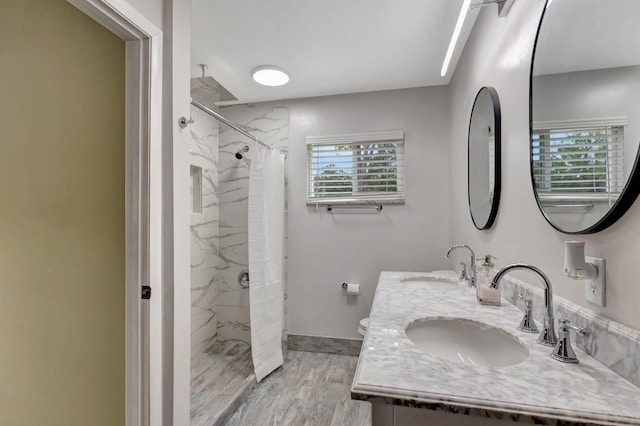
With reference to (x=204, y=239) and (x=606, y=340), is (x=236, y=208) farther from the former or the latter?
(x=606, y=340)

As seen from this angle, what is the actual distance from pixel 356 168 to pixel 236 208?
125 cm

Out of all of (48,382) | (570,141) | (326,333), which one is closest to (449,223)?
(326,333)

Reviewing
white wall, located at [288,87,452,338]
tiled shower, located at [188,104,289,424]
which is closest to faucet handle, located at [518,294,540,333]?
white wall, located at [288,87,452,338]

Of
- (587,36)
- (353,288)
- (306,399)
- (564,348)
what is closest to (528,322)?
(564,348)

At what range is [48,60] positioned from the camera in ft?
4.77

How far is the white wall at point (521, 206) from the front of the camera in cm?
72

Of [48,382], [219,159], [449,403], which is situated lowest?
[48,382]

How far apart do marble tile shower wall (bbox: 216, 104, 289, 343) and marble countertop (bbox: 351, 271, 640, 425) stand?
2298 millimetres

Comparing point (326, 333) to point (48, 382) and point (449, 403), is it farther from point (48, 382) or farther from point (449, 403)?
point (449, 403)

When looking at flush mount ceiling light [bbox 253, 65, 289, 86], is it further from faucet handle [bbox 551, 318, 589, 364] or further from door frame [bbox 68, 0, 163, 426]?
faucet handle [bbox 551, 318, 589, 364]

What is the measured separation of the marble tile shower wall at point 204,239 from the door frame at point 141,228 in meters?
1.44

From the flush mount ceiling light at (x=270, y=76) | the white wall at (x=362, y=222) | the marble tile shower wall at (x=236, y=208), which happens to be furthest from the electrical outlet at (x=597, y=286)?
the marble tile shower wall at (x=236, y=208)

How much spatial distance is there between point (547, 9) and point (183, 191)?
60.3 inches

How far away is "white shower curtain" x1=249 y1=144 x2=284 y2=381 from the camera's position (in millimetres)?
2326
